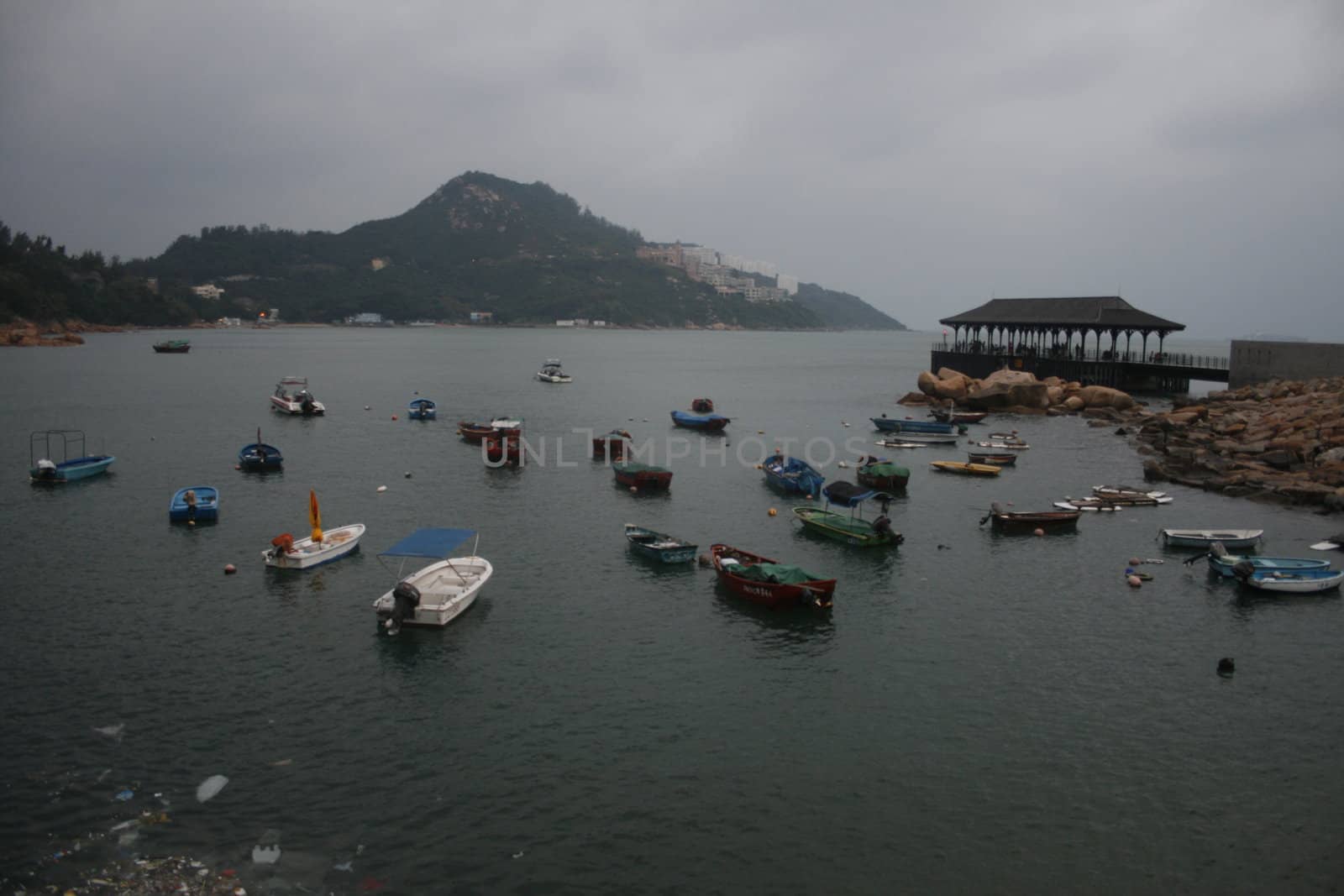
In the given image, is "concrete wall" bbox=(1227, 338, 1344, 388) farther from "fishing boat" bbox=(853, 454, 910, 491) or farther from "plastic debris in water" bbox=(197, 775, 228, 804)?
"plastic debris in water" bbox=(197, 775, 228, 804)

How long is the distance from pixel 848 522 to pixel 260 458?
3210 centimetres

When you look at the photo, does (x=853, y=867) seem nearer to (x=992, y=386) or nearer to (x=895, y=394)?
(x=992, y=386)

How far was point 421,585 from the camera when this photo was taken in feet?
90.2

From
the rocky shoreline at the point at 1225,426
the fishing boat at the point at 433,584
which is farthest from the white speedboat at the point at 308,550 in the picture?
the rocky shoreline at the point at 1225,426

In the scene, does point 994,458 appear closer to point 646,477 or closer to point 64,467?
point 646,477

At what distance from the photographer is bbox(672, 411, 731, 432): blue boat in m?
68.1

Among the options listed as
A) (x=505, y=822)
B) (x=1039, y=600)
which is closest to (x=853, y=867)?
(x=505, y=822)

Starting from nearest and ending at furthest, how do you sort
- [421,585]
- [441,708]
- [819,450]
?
[441,708] → [421,585] → [819,450]

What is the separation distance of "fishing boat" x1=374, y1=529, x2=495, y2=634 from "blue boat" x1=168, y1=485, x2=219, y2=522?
1023 centimetres

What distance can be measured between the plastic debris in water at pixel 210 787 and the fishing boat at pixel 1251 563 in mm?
30151

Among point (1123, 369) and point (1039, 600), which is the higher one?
point (1123, 369)

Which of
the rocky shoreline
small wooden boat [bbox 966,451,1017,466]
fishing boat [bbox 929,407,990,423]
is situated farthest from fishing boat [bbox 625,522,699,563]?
fishing boat [bbox 929,407,990,423]

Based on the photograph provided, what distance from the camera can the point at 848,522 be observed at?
3594 centimetres

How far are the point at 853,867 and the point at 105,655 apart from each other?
19.4m
